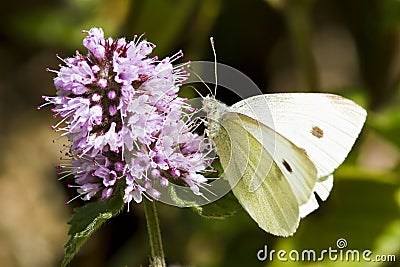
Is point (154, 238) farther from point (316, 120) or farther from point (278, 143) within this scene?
point (316, 120)

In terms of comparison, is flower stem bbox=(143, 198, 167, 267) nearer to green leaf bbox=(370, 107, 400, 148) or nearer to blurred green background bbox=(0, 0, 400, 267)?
blurred green background bbox=(0, 0, 400, 267)

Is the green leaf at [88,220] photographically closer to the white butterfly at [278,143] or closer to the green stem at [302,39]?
the white butterfly at [278,143]

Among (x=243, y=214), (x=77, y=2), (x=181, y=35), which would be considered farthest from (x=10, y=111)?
(x=243, y=214)

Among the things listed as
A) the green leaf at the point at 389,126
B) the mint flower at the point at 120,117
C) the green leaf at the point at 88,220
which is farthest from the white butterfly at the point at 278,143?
the green leaf at the point at 389,126

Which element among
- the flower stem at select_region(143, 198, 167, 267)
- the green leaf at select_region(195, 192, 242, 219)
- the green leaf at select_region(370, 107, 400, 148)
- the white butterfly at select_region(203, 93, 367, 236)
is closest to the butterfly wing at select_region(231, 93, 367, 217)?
the white butterfly at select_region(203, 93, 367, 236)

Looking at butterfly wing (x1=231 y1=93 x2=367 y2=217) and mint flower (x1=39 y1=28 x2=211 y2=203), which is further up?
mint flower (x1=39 y1=28 x2=211 y2=203)

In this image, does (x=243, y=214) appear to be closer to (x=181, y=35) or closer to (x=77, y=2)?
(x=181, y=35)

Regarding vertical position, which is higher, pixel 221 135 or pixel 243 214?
pixel 221 135

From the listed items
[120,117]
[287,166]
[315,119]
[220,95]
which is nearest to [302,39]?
[220,95]
